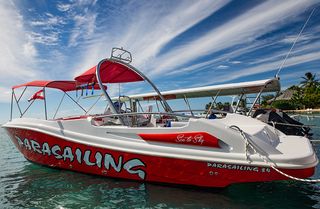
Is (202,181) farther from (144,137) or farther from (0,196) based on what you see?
(0,196)

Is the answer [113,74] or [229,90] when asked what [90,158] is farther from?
[229,90]

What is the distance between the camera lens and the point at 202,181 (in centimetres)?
413

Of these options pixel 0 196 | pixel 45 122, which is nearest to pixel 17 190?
pixel 0 196

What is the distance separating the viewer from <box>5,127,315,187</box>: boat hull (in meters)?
3.78

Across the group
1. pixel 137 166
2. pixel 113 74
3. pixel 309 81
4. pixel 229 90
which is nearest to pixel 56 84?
pixel 113 74

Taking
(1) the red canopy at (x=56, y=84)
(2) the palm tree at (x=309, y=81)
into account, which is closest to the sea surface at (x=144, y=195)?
(1) the red canopy at (x=56, y=84)

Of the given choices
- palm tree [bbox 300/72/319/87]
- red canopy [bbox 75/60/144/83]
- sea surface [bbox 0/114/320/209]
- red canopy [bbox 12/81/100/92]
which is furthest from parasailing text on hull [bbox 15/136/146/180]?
palm tree [bbox 300/72/319/87]

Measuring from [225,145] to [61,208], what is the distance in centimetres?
282

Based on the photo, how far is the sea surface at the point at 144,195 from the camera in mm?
3883

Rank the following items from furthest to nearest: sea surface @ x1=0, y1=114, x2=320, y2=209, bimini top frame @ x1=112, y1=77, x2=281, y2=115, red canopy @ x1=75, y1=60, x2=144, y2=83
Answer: bimini top frame @ x1=112, y1=77, x2=281, y2=115
red canopy @ x1=75, y1=60, x2=144, y2=83
sea surface @ x1=0, y1=114, x2=320, y2=209

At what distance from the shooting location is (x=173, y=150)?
4234 millimetres

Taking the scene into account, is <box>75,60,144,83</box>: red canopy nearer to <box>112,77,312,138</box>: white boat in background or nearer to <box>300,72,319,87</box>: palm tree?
<box>112,77,312,138</box>: white boat in background

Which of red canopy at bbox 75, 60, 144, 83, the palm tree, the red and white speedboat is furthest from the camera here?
the palm tree

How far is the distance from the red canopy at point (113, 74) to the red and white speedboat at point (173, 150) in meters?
0.11
